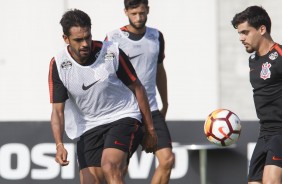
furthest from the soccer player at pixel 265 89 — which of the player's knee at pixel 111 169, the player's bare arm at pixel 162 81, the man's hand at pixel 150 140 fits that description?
the player's bare arm at pixel 162 81

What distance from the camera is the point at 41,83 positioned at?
13812 millimetres

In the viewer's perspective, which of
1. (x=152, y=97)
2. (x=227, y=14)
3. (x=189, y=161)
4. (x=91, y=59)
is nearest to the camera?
(x=91, y=59)

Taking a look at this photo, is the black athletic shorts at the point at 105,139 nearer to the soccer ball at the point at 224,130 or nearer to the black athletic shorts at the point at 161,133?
the soccer ball at the point at 224,130

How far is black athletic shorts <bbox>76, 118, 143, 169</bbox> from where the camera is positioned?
8562mm

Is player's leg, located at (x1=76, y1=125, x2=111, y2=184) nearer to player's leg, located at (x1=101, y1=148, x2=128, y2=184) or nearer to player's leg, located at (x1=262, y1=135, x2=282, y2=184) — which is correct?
player's leg, located at (x1=101, y1=148, x2=128, y2=184)

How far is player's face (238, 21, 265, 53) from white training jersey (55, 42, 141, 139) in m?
1.11

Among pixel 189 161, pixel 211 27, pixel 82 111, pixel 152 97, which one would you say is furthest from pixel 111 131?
pixel 211 27

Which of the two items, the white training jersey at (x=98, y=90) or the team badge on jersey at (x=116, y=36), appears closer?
the white training jersey at (x=98, y=90)

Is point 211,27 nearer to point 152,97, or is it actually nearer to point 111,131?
point 152,97

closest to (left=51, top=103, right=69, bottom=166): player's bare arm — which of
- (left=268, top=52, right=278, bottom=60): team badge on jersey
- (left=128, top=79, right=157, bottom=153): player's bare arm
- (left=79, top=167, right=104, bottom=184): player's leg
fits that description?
(left=79, top=167, right=104, bottom=184): player's leg

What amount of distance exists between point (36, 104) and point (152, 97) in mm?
3950

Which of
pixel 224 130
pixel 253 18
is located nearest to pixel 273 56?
pixel 253 18

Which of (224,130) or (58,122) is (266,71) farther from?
(58,122)

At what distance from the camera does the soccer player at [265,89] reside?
27.5 feet
